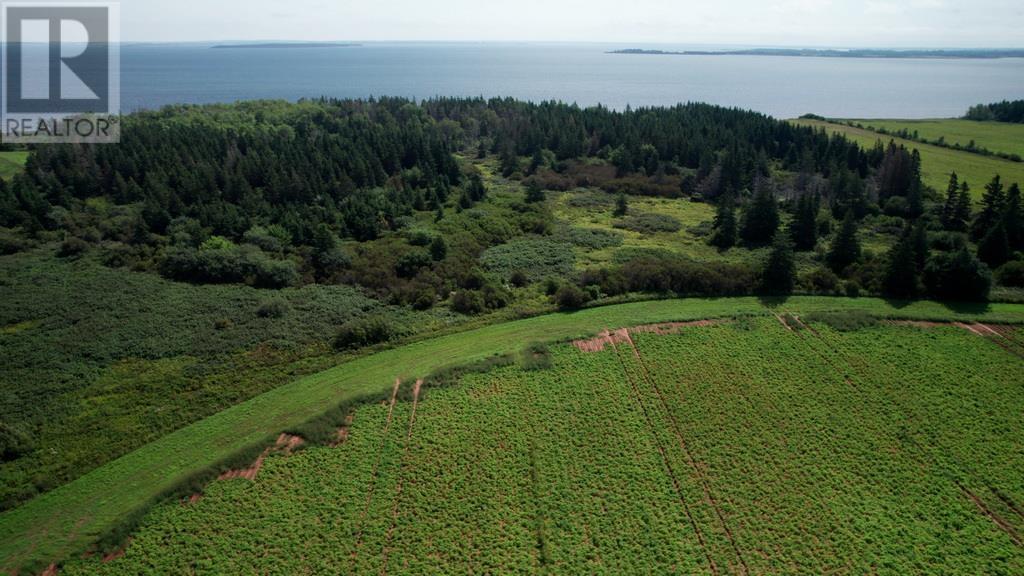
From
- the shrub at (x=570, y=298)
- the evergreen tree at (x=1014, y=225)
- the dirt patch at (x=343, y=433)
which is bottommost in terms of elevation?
the dirt patch at (x=343, y=433)

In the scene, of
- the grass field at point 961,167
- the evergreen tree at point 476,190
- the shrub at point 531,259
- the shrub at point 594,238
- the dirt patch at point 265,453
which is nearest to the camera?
the dirt patch at point 265,453

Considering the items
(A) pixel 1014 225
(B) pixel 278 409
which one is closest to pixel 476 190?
(B) pixel 278 409

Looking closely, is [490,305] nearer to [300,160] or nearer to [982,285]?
[982,285]

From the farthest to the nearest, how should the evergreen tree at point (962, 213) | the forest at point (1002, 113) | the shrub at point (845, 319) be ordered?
the forest at point (1002, 113), the evergreen tree at point (962, 213), the shrub at point (845, 319)

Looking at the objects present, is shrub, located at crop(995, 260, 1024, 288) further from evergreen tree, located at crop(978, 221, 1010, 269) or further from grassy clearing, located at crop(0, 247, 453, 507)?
grassy clearing, located at crop(0, 247, 453, 507)

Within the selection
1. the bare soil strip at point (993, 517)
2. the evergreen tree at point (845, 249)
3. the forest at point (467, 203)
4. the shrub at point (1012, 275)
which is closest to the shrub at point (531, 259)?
the forest at point (467, 203)

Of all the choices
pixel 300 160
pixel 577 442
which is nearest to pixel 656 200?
pixel 300 160

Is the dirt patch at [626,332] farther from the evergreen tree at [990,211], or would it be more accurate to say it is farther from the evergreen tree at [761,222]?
the evergreen tree at [990,211]
